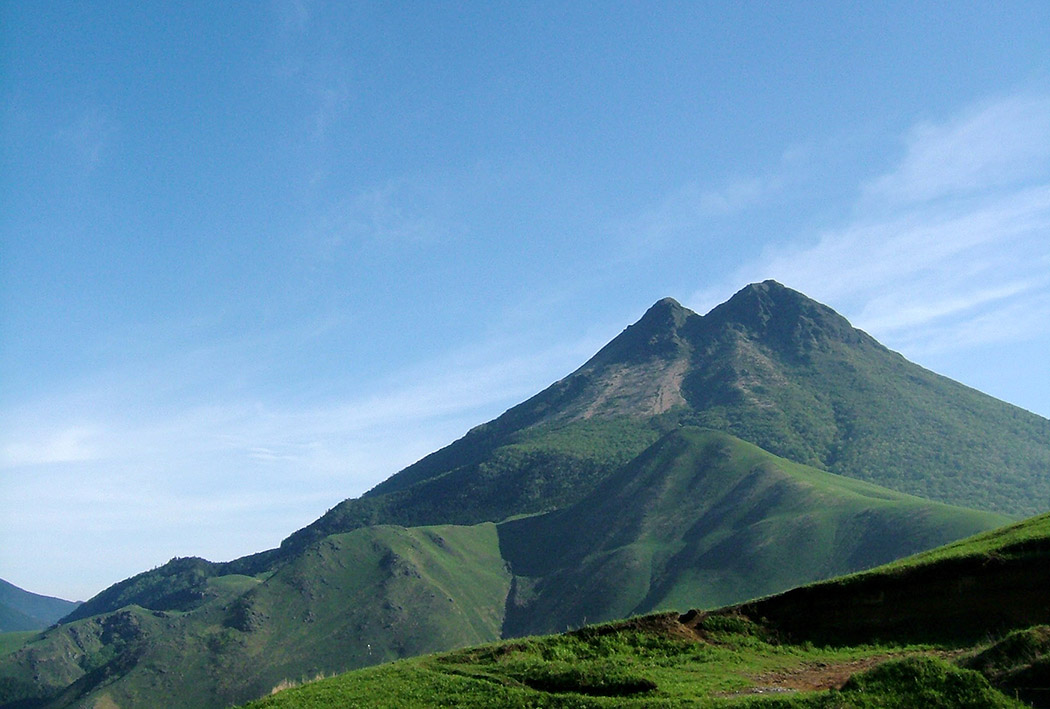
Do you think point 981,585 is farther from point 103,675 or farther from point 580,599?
point 103,675

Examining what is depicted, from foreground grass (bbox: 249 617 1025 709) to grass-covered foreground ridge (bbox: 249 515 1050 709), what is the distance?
45 mm

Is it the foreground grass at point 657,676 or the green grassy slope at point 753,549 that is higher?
the foreground grass at point 657,676

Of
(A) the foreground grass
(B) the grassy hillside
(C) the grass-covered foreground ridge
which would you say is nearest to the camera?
(A) the foreground grass

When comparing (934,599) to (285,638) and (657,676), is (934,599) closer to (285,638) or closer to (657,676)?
(657,676)

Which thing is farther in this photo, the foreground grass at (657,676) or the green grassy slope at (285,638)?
the green grassy slope at (285,638)

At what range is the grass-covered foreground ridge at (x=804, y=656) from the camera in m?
20.4

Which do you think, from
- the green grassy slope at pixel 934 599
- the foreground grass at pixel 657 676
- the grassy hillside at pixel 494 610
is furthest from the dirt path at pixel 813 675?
the grassy hillside at pixel 494 610

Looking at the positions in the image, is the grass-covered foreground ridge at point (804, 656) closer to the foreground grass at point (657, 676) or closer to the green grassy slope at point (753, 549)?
the foreground grass at point (657, 676)

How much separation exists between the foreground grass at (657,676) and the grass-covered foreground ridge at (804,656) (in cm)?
5

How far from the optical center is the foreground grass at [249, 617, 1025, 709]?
66.3 feet

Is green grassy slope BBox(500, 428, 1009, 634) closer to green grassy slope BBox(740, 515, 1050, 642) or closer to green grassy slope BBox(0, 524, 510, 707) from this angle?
green grassy slope BBox(0, 524, 510, 707)

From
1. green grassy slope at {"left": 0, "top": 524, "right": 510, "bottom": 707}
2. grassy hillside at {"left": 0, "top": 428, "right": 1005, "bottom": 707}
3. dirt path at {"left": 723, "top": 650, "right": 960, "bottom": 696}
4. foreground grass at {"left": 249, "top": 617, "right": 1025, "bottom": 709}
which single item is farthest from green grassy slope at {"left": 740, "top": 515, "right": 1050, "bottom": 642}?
green grassy slope at {"left": 0, "top": 524, "right": 510, "bottom": 707}

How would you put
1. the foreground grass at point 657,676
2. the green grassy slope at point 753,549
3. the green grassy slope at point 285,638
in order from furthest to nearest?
the green grassy slope at point 285,638, the green grassy slope at point 753,549, the foreground grass at point 657,676

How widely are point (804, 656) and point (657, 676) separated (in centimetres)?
586
